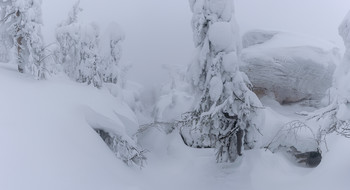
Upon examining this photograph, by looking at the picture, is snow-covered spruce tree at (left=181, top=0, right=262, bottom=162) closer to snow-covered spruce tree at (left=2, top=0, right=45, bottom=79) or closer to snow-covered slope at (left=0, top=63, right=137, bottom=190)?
snow-covered slope at (left=0, top=63, right=137, bottom=190)

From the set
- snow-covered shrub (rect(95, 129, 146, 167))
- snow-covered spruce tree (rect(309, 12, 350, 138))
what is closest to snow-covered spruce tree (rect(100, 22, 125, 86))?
snow-covered shrub (rect(95, 129, 146, 167))

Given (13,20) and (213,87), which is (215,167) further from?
(13,20)

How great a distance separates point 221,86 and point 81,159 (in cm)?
491

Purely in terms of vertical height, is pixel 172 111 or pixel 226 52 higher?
pixel 226 52

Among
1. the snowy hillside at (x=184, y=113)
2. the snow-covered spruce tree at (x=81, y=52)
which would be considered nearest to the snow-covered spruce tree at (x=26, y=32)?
the snowy hillside at (x=184, y=113)

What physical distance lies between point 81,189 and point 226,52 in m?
5.83

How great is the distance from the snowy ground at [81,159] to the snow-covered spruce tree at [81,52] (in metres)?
1.93

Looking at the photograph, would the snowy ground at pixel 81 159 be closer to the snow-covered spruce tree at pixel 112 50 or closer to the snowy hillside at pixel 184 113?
the snowy hillside at pixel 184 113

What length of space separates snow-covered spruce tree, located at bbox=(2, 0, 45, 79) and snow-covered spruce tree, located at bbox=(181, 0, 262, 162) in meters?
4.34

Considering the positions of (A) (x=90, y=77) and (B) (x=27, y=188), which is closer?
(B) (x=27, y=188)

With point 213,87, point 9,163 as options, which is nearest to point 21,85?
point 9,163

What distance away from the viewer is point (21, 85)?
256 inches

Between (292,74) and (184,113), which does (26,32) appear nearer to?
(184,113)

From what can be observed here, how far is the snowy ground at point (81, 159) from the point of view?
4.58 metres
